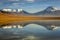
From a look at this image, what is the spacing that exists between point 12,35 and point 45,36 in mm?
328

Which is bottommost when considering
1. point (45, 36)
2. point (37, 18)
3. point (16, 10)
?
point (45, 36)

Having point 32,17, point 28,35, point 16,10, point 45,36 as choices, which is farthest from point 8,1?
point 45,36

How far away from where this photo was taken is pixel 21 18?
54.2 inches

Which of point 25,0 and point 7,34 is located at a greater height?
point 25,0

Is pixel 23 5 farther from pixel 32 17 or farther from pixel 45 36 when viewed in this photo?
pixel 45 36

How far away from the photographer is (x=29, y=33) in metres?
1.35

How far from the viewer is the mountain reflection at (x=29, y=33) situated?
1325 mm

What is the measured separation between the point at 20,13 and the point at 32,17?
0.13 metres

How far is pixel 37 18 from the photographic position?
137 centimetres

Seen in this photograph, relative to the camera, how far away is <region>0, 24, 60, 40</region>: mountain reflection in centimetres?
133

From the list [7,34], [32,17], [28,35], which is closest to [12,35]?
[7,34]

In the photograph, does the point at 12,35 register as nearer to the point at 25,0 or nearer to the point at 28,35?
the point at 28,35

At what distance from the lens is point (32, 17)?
1364mm

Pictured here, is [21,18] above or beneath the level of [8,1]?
beneath
